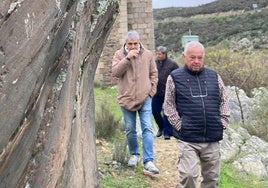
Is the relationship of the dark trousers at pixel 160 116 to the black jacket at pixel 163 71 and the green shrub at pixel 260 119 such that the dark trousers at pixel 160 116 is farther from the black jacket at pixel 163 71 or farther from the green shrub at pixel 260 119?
the green shrub at pixel 260 119

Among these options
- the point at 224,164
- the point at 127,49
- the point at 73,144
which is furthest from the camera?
the point at 224,164

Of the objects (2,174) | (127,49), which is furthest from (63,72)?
(127,49)

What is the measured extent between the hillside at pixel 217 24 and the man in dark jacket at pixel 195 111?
33.7m

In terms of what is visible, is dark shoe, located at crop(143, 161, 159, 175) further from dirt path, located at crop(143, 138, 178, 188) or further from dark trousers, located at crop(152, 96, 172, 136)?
dark trousers, located at crop(152, 96, 172, 136)

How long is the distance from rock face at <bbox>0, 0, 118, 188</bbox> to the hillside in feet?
115

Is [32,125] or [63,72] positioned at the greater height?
[63,72]

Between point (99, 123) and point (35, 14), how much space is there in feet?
Result: 22.5

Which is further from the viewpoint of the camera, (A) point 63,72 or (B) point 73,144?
(B) point 73,144

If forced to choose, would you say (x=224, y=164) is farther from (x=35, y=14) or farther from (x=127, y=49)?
(x=35, y=14)

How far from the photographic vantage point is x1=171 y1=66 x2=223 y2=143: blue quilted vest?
5.55m

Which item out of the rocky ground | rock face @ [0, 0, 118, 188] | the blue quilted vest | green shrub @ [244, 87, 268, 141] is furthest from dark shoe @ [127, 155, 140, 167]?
green shrub @ [244, 87, 268, 141]

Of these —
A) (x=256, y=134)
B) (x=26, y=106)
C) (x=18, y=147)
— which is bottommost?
(x=256, y=134)

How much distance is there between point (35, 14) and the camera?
317 centimetres

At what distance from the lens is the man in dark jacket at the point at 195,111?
18.2 ft
